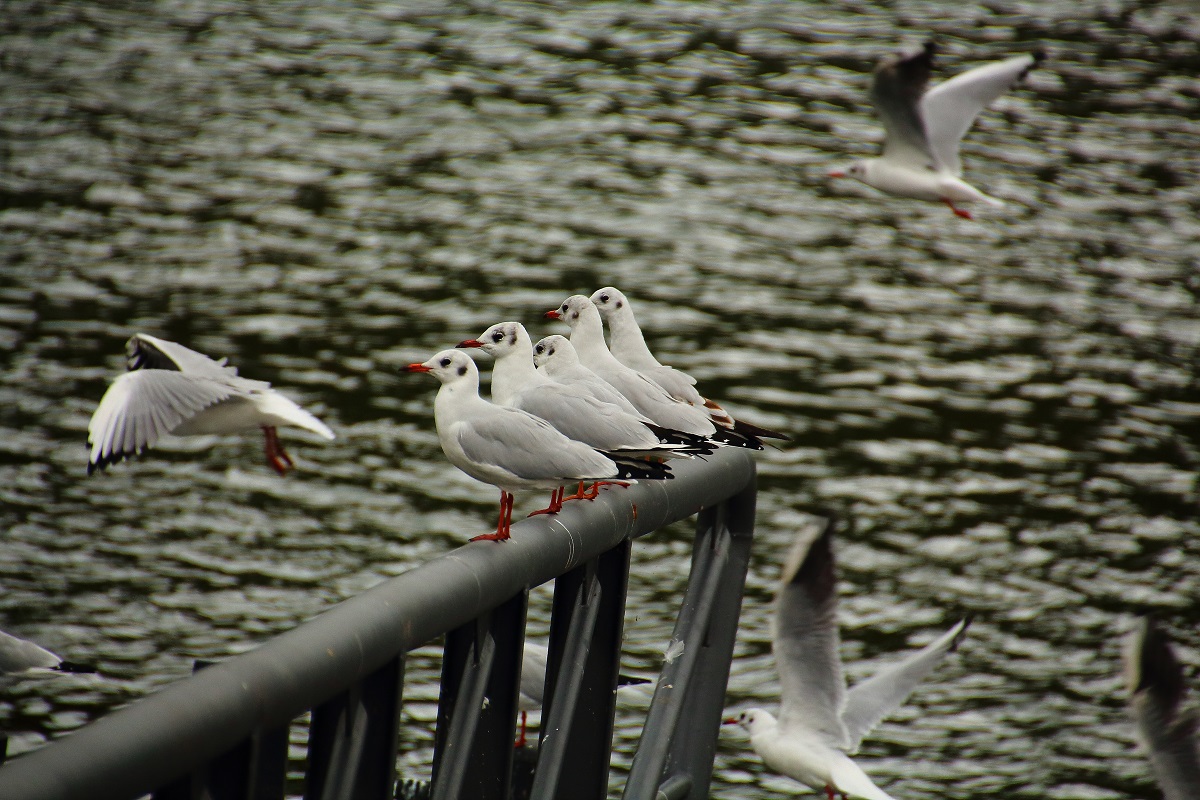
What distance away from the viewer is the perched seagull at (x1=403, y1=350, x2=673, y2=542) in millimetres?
2504

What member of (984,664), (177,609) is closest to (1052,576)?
(984,664)

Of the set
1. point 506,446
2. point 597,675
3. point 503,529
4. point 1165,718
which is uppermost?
point 503,529

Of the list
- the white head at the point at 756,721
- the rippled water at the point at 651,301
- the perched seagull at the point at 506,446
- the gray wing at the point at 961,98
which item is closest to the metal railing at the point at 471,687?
the perched seagull at the point at 506,446

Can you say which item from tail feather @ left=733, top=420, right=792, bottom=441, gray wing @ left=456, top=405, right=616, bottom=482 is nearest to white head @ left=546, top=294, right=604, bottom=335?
tail feather @ left=733, top=420, right=792, bottom=441

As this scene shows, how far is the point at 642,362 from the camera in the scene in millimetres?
3830

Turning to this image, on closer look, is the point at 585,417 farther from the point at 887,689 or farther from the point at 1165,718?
the point at 887,689

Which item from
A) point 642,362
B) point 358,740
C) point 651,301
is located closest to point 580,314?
point 642,362

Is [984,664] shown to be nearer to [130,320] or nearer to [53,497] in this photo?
[53,497]

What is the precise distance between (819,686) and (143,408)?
7.58ft

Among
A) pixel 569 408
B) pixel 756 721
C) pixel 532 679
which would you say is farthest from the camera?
pixel 532 679

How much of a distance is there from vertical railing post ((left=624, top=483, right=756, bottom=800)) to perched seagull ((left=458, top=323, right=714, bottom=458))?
0.17 metres

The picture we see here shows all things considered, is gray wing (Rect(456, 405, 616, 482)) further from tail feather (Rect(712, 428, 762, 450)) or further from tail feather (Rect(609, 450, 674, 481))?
tail feather (Rect(712, 428, 762, 450))

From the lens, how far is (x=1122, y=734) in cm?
628

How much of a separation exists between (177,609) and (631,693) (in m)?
2.18
